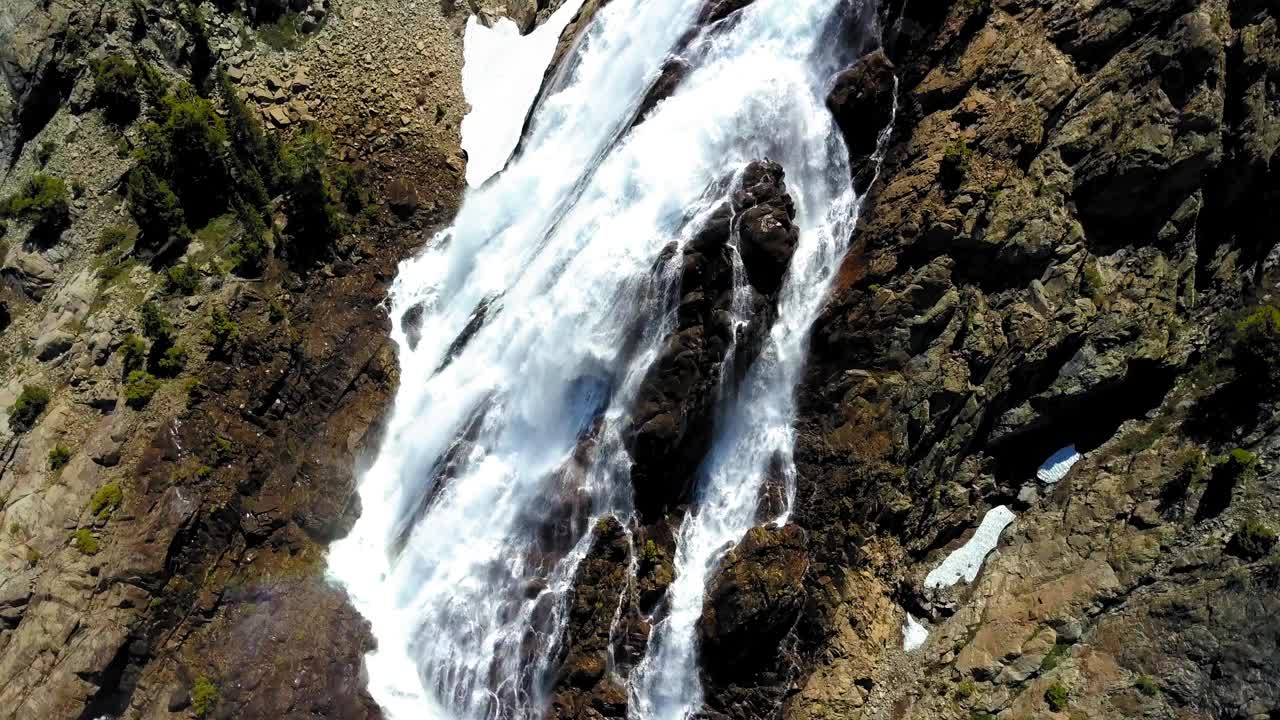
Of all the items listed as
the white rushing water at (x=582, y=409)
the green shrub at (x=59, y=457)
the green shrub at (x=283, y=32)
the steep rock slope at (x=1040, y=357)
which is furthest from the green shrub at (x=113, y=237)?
the steep rock slope at (x=1040, y=357)

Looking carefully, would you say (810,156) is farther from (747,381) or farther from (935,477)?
(935,477)

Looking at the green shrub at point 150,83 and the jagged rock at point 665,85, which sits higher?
the green shrub at point 150,83

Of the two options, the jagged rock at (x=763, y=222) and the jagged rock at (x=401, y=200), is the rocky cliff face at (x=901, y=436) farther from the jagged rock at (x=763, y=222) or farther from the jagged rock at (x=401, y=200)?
the jagged rock at (x=401, y=200)

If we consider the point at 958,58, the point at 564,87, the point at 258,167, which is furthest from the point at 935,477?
the point at 258,167

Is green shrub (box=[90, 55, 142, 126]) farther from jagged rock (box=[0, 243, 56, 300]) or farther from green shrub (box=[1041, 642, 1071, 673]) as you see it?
green shrub (box=[1041, 642, 1071, 673])

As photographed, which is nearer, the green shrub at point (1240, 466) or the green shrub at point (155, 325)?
the green shrub at point (1240, 466)

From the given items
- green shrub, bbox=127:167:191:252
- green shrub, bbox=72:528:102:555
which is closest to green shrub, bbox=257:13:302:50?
green shrub, bbox=127:167:191:252
